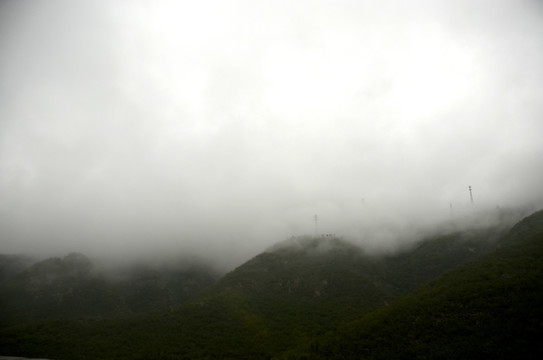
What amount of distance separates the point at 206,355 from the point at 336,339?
107ft

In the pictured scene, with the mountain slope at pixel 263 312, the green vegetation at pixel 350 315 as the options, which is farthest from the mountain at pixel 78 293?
the mountain slope at pixel 263 312

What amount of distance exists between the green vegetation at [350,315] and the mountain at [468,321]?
0.19m

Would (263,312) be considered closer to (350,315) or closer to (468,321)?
(350,315)

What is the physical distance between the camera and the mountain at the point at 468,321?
41438mm

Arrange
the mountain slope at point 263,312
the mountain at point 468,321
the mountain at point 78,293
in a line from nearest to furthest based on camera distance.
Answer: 1. the mountain at point 468,321
2. the mountain slope at point 263,312
3. the mountain at point 78,293

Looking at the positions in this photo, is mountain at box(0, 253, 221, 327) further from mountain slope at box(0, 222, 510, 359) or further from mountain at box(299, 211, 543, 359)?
mountain at box(299, 211, 543, 359)

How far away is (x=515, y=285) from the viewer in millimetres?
52062

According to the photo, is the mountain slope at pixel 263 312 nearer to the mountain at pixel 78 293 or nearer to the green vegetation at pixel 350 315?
the green vegetation at pixel 350 315

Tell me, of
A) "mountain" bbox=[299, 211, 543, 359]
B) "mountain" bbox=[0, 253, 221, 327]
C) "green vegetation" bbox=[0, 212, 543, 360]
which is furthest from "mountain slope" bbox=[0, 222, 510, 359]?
"mountain" bbox=[0, 253, 221, 327]

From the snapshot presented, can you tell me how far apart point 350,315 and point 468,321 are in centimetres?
4878

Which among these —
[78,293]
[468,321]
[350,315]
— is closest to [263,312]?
[350,315]

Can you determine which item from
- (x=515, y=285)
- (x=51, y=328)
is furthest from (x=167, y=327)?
(x=515, y=285)

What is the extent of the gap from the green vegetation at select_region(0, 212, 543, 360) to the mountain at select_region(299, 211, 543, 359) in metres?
0.19

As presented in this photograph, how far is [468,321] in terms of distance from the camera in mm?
48438
